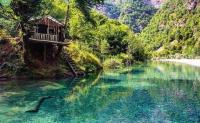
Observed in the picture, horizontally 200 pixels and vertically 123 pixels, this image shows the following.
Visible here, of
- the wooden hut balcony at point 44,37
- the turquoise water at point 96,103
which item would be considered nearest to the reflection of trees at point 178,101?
the turquoise water at point 96,103

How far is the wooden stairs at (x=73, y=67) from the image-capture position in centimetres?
5195

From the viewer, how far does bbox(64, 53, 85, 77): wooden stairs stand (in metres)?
51.9

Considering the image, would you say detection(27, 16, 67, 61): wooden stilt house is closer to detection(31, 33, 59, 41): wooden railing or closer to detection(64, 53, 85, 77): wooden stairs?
detection(31, 33, 59, 41): wooden railing

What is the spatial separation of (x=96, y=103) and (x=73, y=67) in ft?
79.6

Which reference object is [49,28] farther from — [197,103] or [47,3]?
[197,103]

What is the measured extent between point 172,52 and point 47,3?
521 ft

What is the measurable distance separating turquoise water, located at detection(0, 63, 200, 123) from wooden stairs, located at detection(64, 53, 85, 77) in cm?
994

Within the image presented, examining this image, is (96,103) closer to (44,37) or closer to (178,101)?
(178,101)

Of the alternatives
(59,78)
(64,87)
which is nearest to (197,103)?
(64,87)

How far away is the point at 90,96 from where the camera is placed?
3350cm

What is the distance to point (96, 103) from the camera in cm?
2956

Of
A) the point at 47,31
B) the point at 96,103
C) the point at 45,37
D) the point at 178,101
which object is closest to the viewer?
the point at 96,103

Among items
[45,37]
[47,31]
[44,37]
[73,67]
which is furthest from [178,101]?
[47,31]

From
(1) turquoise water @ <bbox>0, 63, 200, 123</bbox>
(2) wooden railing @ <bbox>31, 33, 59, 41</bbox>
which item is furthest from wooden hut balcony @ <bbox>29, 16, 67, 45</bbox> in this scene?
(1) turquoise water @ <bbox>0, 63, 200, 123</bbox>
